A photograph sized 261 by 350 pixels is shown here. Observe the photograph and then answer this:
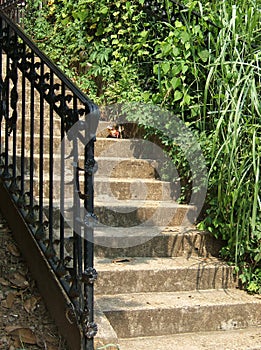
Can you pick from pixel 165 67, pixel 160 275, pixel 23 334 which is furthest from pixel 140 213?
pixel 23 334

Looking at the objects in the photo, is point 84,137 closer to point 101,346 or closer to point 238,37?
point 101,346

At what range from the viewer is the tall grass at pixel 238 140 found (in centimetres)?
366

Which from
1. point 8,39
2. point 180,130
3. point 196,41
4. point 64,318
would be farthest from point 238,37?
point 64,318

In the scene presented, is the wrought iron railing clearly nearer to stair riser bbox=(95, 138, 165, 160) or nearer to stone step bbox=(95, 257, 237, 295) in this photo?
stone step bbox=(95, 257, 237, 295)

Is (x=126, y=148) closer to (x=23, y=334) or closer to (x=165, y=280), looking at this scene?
(x=165, y=280)

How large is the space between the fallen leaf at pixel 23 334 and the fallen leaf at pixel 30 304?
0.51 feet

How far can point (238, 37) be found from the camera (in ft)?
12.8

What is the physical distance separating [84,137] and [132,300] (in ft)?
3.86

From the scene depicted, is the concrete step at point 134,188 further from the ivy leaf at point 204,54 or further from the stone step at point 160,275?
the ivy leaf at point 204,54

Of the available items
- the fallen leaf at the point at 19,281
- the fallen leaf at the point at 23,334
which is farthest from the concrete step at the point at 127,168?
the fallen leaf at the point at 23,334

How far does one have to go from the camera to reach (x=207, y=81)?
3.83m

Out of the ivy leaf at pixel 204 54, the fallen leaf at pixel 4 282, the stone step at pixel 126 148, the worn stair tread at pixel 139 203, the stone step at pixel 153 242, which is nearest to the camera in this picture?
the fallen leaf at pixel 4 282

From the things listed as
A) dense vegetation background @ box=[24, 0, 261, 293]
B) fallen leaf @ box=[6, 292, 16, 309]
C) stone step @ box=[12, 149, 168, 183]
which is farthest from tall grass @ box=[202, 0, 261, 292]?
fallen leaf @ box=[6, 292, 16, 309]

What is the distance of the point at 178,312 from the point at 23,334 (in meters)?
0.93
